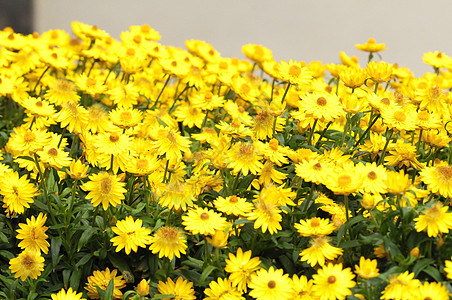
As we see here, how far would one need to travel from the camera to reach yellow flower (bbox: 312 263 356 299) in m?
1.78

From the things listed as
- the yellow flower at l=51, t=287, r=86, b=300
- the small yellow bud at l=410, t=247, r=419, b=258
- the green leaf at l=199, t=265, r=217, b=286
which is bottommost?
the yellow flower at l=51, t=287, r=86, b=300

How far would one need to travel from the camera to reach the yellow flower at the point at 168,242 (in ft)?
6.48

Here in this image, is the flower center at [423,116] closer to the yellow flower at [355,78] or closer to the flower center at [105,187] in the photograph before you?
the yellow flower at [355,78]

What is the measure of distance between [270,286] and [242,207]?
0.27 m

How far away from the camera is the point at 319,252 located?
1.92 m

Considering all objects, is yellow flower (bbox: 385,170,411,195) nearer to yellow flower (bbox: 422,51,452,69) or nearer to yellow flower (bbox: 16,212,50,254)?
yellow flower (bbox: 16,212,50,254)

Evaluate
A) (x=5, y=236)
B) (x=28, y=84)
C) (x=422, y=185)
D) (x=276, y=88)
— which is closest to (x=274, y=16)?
(x=276, y=88)

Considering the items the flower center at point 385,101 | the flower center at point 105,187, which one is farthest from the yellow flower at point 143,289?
the flower center at point 385,101

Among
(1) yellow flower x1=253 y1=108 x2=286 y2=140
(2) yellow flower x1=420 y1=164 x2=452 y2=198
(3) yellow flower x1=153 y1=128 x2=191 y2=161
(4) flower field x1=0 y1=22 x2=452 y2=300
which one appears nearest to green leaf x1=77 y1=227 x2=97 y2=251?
(4) flower field x1=0 y1=22 x2=452 y2=300

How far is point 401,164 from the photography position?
7.52 ft

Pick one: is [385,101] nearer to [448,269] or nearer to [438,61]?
[448,269]

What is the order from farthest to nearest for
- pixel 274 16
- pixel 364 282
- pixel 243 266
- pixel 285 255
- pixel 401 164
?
pixel 274 16
pixel 401 164
pixel 285 255
pixel 243 266
pixel 364 282

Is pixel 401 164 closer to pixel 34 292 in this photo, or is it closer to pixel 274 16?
pixel 34 292

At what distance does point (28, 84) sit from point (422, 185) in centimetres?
193
